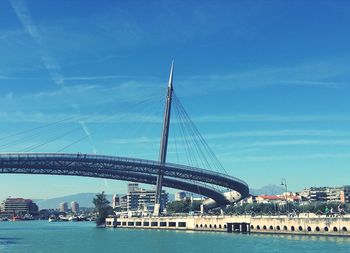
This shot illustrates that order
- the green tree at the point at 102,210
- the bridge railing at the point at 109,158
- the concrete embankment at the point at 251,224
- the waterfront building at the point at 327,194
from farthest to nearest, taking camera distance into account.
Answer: the waterfront building at the point at 327,194 → the green tree at the point at 102,210 → the bridge railing at the point at 109,158 → the concrete embankment at the point at 251,224

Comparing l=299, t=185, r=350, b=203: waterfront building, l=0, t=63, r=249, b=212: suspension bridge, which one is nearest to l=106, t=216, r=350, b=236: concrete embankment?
l=0, t=63, r=249, b=212: suspension bridge

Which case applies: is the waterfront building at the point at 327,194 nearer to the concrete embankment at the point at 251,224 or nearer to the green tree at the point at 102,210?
the green tree at the point at 102,210

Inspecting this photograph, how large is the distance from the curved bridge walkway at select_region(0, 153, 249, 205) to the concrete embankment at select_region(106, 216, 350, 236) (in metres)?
8.92

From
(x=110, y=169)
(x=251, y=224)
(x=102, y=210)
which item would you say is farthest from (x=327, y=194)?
→ (x=251, y=224)

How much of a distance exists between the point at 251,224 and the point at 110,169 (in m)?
30.3

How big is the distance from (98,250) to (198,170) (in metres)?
49.3

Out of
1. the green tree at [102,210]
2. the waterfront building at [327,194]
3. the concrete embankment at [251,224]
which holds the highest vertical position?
the waterfront building at [327,194]

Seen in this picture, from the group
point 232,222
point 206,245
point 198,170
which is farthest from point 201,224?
point 206,245

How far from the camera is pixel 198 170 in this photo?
98.5 metres

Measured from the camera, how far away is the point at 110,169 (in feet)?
304

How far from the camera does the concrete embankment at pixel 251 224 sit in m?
57.5

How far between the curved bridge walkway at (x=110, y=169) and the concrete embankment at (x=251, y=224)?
29.3ft

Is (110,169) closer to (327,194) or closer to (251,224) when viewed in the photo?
(251,224)

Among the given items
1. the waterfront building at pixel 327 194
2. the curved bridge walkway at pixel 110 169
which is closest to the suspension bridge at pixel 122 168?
the curved bridge walkway at pixel 110 169
